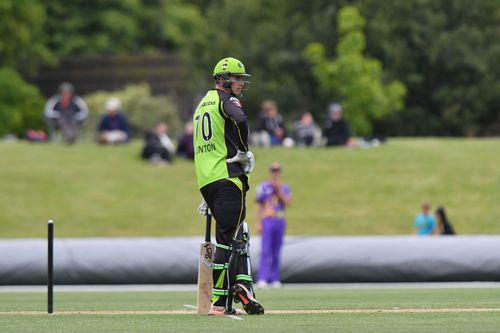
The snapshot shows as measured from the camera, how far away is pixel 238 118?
11820 mm

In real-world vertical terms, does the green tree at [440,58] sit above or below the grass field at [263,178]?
above

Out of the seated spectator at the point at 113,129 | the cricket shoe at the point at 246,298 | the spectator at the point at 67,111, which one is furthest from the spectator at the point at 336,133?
the cricket shoe at the point at 246,298

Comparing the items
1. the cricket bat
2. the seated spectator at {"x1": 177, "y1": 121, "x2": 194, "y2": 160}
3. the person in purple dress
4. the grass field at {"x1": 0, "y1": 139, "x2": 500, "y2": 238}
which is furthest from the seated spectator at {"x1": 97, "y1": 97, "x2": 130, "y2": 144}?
the cricket bat

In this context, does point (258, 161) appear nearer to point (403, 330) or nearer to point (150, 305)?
point (150, 305)

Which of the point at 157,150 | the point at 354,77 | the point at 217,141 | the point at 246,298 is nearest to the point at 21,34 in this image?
the point at 354,77

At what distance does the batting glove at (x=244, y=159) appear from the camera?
1199cm

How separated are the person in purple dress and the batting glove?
9.50 meters

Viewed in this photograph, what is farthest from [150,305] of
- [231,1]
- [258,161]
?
[231,1]

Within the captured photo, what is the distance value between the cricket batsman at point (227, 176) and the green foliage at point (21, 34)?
1712 inches

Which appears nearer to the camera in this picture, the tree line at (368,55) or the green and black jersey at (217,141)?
the green and black jersey at (217,141)

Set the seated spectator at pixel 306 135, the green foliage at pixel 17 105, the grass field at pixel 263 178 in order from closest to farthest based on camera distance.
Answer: the grass field at pixel 263 178 → the seated spectator at pixel 306 135 → the green foliage at pixel 17 105

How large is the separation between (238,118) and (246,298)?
5.59ft

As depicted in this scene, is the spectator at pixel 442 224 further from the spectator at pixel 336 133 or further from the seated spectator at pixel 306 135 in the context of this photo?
the seated spectator at pixel 306 135

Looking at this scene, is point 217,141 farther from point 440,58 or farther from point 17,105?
point 440,58
